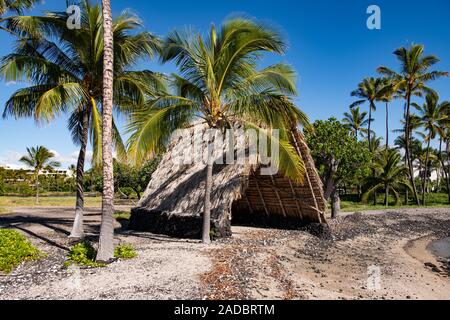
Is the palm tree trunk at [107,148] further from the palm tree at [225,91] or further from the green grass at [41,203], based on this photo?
the green grass at [41,203]

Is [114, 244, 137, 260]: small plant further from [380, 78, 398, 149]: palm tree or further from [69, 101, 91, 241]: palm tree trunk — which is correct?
[380, 78, 398, 149]: palm tree

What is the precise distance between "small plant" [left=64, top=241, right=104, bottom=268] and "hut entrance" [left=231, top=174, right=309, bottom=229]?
22.4ft

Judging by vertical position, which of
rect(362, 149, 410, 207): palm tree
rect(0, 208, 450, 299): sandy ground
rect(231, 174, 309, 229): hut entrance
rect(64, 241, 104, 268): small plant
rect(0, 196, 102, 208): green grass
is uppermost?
rect(362, 149, 410, 207): palm tree

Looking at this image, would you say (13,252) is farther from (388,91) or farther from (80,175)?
(388,91)

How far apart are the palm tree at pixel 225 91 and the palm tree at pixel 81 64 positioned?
3.82ft

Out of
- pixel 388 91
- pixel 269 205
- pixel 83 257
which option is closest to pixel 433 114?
pixel 388 91

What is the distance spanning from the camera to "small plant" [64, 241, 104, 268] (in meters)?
6.82

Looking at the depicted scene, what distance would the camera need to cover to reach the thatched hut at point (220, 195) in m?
10.6

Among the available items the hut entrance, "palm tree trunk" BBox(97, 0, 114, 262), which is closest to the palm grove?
"palm tree trunk" BBox(97, 0, 114, 262)

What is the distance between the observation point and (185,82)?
366 inches

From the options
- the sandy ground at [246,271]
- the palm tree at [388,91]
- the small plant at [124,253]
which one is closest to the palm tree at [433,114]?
the palm tree at [388,91]

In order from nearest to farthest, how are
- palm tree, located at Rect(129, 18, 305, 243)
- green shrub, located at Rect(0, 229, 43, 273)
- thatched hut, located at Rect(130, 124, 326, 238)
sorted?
green shrub, located at Rect(0, 229, 43, 273), palm tree, located at Rect(129, 18, 305, 243), thatched hut, located at Rect(130, 124, 326, 238)

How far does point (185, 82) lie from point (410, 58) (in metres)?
22.1
